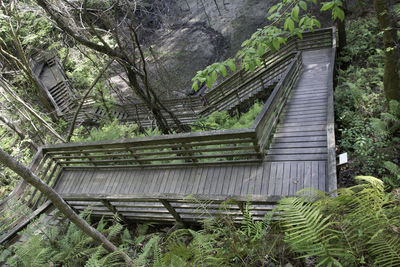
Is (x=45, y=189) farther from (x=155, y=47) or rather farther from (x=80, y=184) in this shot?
(x=155, y=47)

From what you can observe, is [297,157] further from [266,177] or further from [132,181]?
[132,181]

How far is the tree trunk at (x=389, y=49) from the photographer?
541cm

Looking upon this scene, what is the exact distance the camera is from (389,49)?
5625 mm

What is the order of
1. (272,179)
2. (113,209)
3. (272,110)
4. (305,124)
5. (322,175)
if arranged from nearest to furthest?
1. (322,175)
2. (272,179)
3. (113,209)
4. (272,110)
5. (305,124)

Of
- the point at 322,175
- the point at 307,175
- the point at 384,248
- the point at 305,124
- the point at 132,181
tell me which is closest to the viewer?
the point at 384,248

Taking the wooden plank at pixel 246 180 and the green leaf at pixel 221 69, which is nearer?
the green leaf at pixel 221 69

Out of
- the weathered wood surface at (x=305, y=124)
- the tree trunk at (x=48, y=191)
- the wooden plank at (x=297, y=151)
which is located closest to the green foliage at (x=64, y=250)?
the tree trunk at (x=48, y=191)

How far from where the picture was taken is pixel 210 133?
6.03m

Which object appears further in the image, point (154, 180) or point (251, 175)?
point (154, 180)

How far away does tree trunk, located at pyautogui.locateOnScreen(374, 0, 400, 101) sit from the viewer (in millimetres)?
5406

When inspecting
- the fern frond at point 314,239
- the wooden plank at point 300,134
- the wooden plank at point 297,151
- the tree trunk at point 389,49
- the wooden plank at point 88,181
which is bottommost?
the fern frond at point 314,239

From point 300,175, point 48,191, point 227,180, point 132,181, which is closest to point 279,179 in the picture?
point 300,175

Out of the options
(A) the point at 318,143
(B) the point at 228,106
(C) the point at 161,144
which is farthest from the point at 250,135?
(B) the point at 228,106

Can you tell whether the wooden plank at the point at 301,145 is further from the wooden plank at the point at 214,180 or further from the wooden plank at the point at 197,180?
the wooden plank at the point at 197,180
